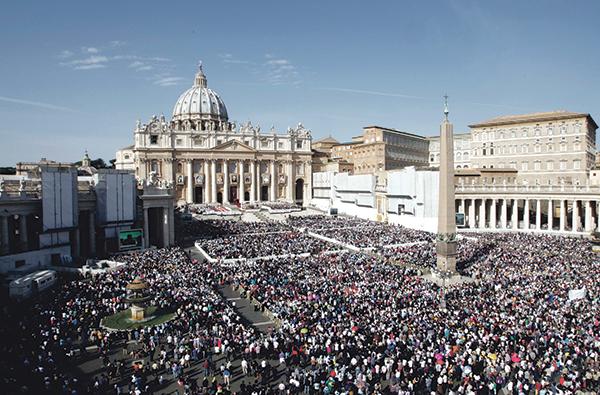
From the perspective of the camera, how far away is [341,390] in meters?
14.0

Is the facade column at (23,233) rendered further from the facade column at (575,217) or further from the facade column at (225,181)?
the facade column at (225,181)

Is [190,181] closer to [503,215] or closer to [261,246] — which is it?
[261,246]

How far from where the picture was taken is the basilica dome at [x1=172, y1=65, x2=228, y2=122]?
110688 millimetres

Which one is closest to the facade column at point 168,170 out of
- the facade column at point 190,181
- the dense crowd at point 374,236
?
the facade column at point 190,181

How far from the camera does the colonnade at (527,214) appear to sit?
52.8m

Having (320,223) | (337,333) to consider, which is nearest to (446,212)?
(337,333)

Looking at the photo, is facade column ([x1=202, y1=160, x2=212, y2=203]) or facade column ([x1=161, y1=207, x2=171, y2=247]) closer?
facade column ([x1=161, y1=207, x2=171, y2=247])

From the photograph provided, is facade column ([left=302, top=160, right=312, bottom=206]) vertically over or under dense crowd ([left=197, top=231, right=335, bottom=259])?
over

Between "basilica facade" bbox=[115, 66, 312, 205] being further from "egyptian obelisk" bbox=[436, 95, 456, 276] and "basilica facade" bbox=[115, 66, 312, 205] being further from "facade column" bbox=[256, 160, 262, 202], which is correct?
"egyptian obelisk" bbox=[436, 95, 456, 276]

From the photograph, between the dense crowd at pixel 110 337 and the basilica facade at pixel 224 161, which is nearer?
the dense crowd at pixel 110 337

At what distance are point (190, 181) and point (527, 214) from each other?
58.0 metres

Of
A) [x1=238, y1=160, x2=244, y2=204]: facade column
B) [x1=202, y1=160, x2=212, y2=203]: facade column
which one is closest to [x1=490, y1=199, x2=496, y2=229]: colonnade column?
[x1=238, y1=160, x2=244, y2=204]: facade column

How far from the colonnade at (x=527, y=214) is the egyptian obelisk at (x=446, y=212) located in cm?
2997

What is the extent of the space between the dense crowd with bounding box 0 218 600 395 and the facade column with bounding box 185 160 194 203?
2283 inches
